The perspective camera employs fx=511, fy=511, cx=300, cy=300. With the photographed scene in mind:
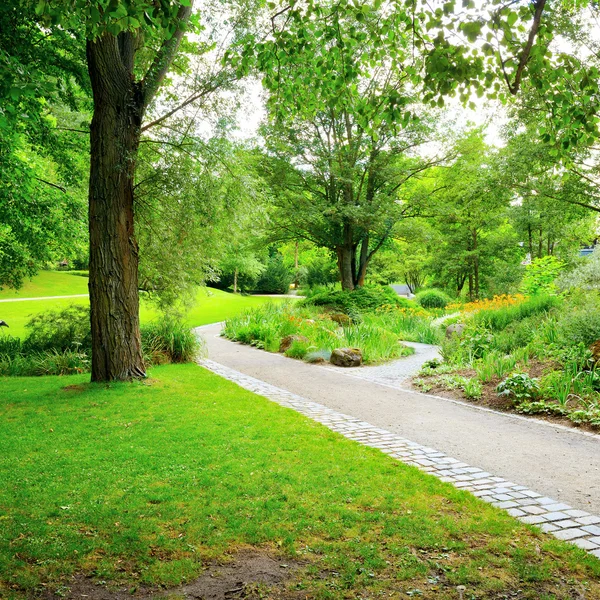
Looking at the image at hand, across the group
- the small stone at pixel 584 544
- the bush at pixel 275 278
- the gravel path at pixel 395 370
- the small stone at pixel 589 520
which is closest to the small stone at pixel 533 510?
the small stone at pixel 589 520

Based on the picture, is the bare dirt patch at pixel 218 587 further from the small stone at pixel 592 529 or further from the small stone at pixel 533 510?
the small stone at pixel 592 529

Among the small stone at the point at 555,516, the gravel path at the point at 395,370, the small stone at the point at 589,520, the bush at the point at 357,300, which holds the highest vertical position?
the bush at the point at 357,300

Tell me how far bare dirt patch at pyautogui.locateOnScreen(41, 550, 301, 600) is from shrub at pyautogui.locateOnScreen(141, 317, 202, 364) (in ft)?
29.0

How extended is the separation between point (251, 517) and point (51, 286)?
35130 mm

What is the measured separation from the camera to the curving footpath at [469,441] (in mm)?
4305

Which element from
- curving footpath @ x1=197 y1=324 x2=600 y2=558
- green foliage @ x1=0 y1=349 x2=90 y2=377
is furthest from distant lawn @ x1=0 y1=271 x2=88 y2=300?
curving footpath @ x1=197 y1=324 x2=600 y2=558

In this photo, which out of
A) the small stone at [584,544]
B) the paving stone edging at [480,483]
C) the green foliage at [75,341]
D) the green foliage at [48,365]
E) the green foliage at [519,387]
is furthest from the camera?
the green foliage at [75,341]

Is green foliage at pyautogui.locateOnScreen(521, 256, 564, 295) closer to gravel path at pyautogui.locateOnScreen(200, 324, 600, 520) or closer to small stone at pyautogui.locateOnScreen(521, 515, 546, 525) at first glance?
gravel path at pyautogui.locateOnScreen(200, 324, 600, 520)

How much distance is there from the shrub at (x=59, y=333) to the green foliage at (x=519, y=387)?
870 centimetres

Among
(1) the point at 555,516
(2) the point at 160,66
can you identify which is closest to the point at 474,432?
(1) the point at 555,516

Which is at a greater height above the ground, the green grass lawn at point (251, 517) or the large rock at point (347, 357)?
the green grass lawn at point (251, 517)

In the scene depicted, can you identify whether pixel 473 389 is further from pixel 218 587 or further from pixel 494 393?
pixel 218 587

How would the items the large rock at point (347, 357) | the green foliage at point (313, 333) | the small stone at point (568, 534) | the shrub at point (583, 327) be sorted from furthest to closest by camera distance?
the green foliage at point (313, 333) < the large rock at point (347, 357) < the shrub at point (583, 327) < the small stone at point (568, 534)

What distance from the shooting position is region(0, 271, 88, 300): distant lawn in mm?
32062
